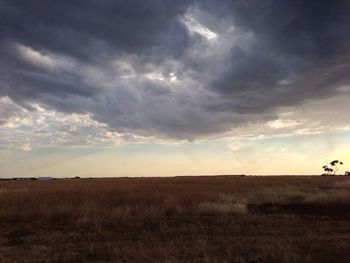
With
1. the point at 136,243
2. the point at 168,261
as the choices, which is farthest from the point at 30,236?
the point at 168,261

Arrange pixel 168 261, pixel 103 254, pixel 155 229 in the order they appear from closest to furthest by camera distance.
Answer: pixel 168 261 < pixel 103 254 < pixel 155 229

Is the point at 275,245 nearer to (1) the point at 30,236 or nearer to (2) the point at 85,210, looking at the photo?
(1) the point at 30,236

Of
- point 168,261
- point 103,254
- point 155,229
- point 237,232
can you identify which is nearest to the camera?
point 168,261

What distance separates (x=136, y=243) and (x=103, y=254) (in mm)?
2064

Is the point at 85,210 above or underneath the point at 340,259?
above

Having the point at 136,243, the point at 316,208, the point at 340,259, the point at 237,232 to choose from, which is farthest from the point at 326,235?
the point at 316,208

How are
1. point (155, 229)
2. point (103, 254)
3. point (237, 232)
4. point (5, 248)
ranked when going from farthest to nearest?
point (155, 229), point (237, 232), point (5, 248), point (103, 254)

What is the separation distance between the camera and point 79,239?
49.9 ft

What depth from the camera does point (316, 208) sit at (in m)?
26.1

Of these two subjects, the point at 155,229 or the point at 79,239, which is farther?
the point at 155,229

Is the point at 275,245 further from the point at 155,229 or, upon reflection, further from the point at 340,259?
the point at 155,229

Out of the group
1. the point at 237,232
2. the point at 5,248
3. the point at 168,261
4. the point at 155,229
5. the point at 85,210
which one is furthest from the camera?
the point at 85,210

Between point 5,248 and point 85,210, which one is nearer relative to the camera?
point 5,248

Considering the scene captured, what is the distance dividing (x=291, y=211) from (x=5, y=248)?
54.1 feet
